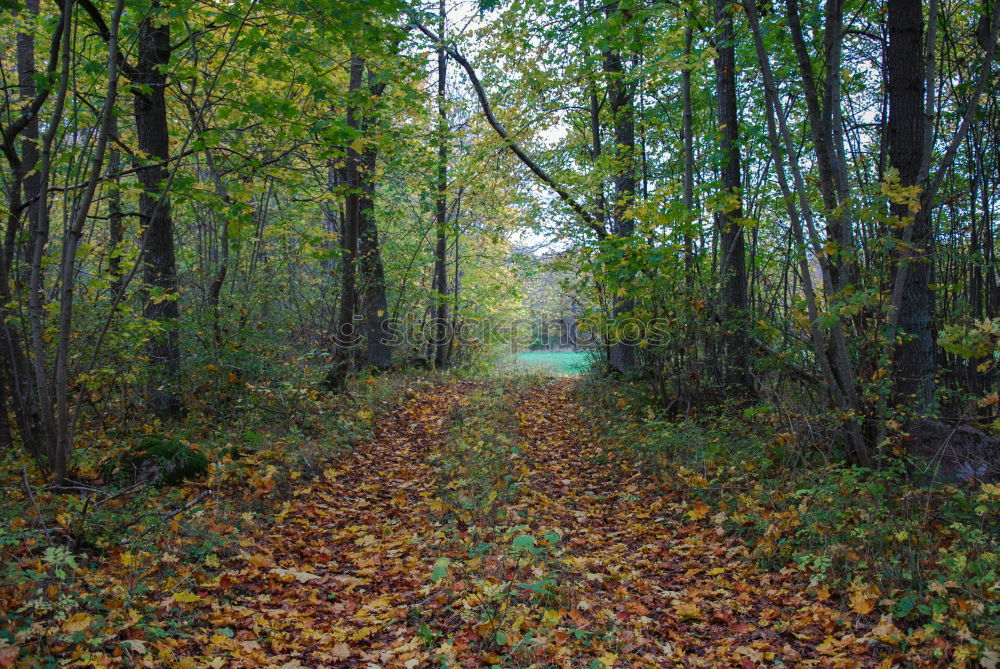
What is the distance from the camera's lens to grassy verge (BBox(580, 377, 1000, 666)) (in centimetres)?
369

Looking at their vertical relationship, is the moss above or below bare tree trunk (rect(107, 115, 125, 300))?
below

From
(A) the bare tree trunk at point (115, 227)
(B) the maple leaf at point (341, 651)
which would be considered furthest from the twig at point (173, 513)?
(B) the maple leaf at point (341, 651)

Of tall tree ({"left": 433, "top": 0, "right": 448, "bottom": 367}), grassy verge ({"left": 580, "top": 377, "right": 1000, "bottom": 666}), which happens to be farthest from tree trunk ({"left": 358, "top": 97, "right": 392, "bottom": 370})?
grassy verge ({"left": 580, "top": 377, "right": 1000, "bottom": 666})

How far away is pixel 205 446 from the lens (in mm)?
7074

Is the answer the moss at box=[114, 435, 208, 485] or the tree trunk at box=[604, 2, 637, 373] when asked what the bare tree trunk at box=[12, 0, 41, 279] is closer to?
the moss at box=[114, 435, 208, 485]

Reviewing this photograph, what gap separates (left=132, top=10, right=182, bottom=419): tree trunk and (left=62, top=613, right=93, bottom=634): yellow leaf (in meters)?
4.62

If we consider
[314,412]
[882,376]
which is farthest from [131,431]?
[882,376]

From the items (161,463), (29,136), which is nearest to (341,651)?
(161,463)

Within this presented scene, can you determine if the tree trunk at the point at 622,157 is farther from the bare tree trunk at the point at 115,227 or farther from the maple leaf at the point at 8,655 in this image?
the maple leaf at the point at 8,655

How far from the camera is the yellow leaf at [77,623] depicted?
3.51m

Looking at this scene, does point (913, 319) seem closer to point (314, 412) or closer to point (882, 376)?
point (882, 376)

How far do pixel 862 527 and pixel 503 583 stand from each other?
2.69 meters

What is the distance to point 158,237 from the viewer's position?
8180 mm

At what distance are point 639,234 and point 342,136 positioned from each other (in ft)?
12.5
